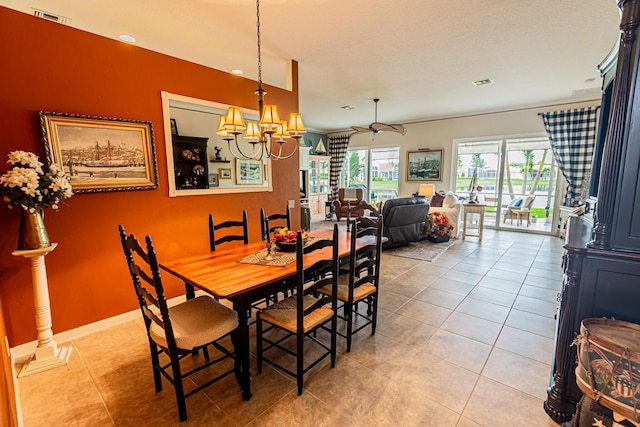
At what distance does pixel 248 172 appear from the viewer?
3637 millimetres

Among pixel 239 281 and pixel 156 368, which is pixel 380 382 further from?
pixel 156 368

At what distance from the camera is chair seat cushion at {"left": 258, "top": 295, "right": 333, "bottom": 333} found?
71.6 inches

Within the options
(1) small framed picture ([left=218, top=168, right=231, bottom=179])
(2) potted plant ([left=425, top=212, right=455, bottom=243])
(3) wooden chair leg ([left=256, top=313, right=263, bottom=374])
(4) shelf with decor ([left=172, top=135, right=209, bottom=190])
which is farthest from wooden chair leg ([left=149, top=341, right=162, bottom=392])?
(2) potted plant ([left=425, top=212, right=455, bottom=243])

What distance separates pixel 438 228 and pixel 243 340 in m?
4.82

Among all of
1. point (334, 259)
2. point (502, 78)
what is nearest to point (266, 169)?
point (334, 259)

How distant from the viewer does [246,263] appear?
2.07m

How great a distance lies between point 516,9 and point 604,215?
91.9 inches

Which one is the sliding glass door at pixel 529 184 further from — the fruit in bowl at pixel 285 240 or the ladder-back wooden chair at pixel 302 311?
the ladder-back wooden chair at pixel 302 311

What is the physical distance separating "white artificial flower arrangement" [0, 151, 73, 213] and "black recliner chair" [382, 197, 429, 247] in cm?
420

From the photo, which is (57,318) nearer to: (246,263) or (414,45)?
(246,263)

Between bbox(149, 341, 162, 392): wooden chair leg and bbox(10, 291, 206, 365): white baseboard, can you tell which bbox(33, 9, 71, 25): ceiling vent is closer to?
bbox(10, 291, 206, 365): white baseboard

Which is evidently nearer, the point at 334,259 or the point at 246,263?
the point at 334,259

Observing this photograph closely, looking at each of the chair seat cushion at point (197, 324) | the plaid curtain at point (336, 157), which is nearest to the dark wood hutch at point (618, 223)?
the chair seat cushion at point (197, 324)

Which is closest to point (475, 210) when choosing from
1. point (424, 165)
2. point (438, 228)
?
point (438, 228)
